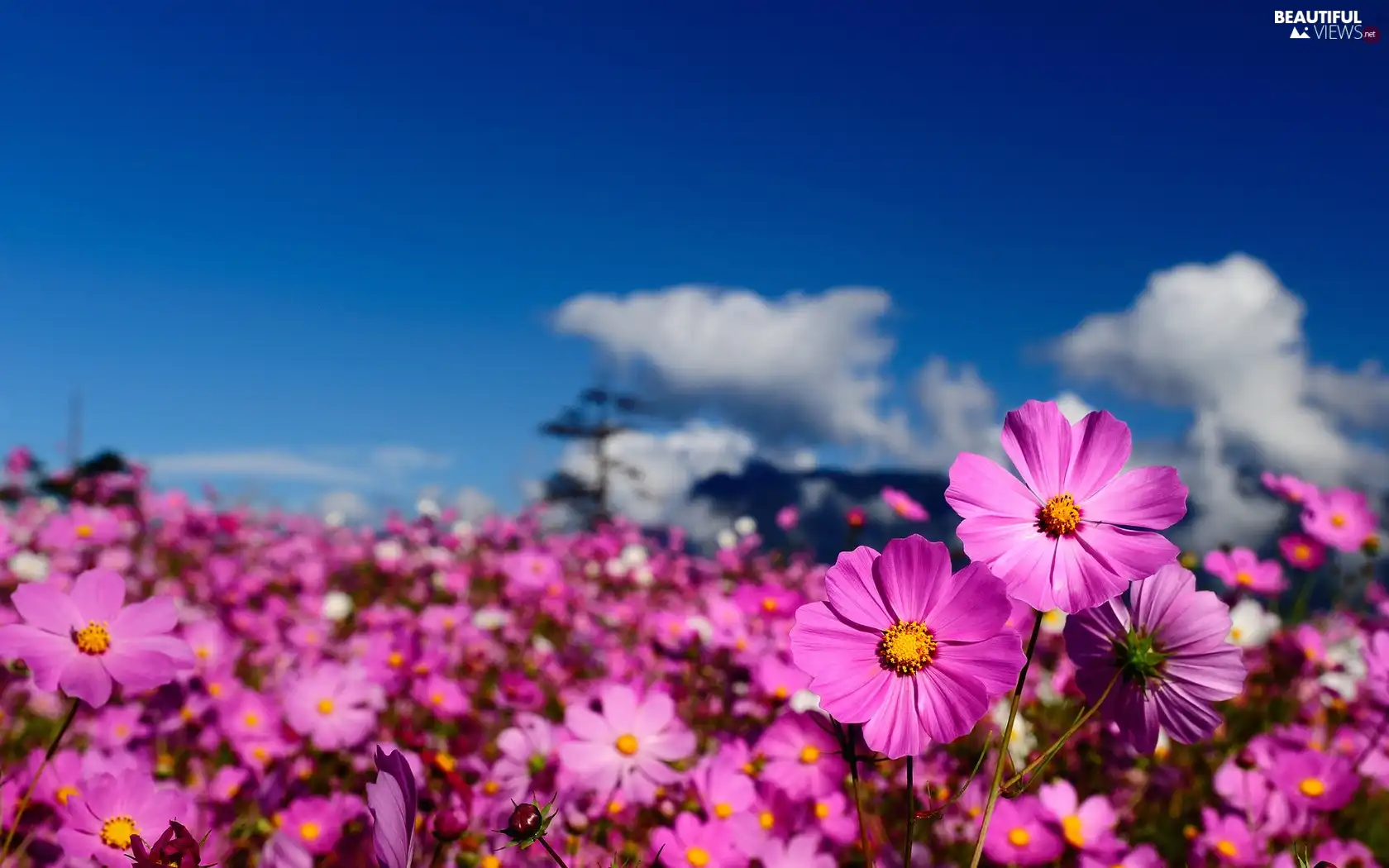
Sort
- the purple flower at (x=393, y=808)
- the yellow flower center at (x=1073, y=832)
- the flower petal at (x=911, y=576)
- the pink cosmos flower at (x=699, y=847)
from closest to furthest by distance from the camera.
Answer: the purple flower at (x=393, y=808)
the flower petal at (x=911, y=576)
the pink cosmos flower at (x=699, y=847)
the yellow flower center at (x=1073, y=832)

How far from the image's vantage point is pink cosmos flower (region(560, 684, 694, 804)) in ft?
5.84

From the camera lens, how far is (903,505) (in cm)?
344

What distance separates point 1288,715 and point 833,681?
356 cm

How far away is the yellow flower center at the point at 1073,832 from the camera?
189cm

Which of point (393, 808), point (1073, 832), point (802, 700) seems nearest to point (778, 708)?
point (802, 700)

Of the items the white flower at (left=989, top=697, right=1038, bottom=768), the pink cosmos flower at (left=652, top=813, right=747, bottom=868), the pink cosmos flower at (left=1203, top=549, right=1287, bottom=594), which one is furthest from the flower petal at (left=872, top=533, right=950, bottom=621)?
the pink cosmos flower at (left=1203, top=549, right=1287, bottom=594)

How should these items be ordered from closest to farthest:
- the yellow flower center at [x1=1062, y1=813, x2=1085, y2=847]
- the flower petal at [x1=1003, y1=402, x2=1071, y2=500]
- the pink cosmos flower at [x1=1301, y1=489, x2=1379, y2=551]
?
the flower petal at [x1=1003, y1=402, x2=1071, y2=500], the yellow flower center at [x1=1062, y1=813, x2=1085, y2=847], the pink cosmos flower at [x1=1301, y1=489, x2=1379, y2=551]

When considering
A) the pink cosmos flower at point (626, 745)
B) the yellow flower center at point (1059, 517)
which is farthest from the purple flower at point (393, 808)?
the pink cosmos flower at point (626, 745)

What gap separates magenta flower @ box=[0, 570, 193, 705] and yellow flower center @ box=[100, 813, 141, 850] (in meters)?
0.19

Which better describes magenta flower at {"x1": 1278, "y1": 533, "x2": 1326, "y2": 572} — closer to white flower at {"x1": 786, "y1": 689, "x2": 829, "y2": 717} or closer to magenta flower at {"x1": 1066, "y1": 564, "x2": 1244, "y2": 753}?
white flower at {"x1": 786, "y1": 689, "x2": 829, "y2": 717}

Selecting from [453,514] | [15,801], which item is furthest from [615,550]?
[15,801]

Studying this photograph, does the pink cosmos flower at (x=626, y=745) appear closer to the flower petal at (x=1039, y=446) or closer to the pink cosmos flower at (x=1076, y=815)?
the pink cosmos flower at (x=1076, y=815)

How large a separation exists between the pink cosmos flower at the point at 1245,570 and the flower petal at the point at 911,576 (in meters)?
2.54

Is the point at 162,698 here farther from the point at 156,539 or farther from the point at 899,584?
the point at 156,539
